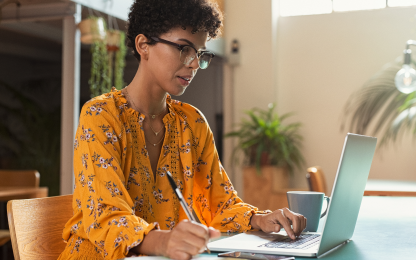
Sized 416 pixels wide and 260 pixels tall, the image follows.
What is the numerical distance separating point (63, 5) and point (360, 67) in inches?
151

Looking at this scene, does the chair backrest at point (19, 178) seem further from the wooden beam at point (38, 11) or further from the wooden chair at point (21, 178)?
the wooden beam at point (38, 11)

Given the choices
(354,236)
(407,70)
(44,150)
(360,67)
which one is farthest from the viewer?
(360,67)

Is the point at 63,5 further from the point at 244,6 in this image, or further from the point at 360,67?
the point at 360,67

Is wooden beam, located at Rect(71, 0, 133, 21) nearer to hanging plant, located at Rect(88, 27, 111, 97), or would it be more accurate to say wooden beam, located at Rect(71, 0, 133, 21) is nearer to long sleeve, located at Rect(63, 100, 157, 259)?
hanging plant, located at Rect(88, 27, 111, 97)

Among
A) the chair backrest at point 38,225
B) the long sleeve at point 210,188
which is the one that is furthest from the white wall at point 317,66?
the chair backrest at point 38,225

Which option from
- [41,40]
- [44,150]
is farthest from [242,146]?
[41,40]

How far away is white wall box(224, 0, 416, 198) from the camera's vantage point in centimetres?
586

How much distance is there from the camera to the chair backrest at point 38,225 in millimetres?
1079

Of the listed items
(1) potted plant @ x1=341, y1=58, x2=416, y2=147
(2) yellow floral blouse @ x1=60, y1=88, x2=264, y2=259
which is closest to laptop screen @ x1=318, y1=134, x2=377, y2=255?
(2) yellow floral blouse @ x1=60, y1=88, x2=264, y2=259

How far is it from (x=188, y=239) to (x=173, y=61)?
0.63 metres

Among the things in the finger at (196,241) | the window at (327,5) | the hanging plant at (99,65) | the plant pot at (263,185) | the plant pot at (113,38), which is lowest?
the plant pot at (263,185)

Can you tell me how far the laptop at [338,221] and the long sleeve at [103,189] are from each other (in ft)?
0.59

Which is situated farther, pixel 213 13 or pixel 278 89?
pixel 278 89

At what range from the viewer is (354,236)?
1.14 meters
